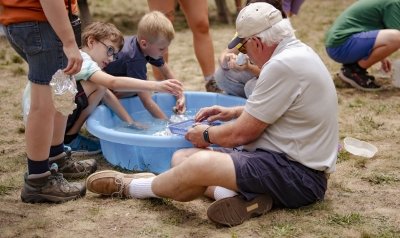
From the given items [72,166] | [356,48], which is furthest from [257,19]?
[356,48]

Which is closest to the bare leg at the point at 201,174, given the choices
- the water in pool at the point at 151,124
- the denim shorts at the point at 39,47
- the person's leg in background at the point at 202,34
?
the denim shorts at the point at 39,47

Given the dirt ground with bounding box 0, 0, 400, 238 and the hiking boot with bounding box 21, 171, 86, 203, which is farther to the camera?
the hiking boot with bounding box 21, 171, 86, 203

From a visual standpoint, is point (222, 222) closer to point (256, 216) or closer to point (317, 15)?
point (256, 216)

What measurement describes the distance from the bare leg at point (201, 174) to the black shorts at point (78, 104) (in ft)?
3.38

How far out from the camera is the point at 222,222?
2635 millimetres

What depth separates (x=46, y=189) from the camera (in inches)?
115

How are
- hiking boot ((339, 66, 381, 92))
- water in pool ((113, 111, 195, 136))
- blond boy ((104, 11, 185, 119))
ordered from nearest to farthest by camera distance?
blond boy ((104, 11, 185, 119)), water in pool ((113, 111, 195, 136)), hiking boot ((339, 66, 381, 92))

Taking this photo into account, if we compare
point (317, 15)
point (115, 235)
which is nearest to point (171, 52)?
point (317, 15)

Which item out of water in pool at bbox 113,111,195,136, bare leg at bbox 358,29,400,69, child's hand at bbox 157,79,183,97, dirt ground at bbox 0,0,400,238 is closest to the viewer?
dirt ground at bbox 0,0,400,238

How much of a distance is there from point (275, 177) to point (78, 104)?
53.7 inches

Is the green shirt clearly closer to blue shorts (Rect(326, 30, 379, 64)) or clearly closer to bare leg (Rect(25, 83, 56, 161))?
blue shorts (Rect(326, 30, 379, 64))

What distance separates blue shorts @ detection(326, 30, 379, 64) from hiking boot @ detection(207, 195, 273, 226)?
9.12 feet

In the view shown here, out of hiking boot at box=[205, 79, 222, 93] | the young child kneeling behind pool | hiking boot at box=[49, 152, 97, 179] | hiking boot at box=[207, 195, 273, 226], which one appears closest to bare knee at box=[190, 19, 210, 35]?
hiking boot at box=[205, 79, 222, 93]

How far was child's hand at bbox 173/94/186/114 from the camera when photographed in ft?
12.9
